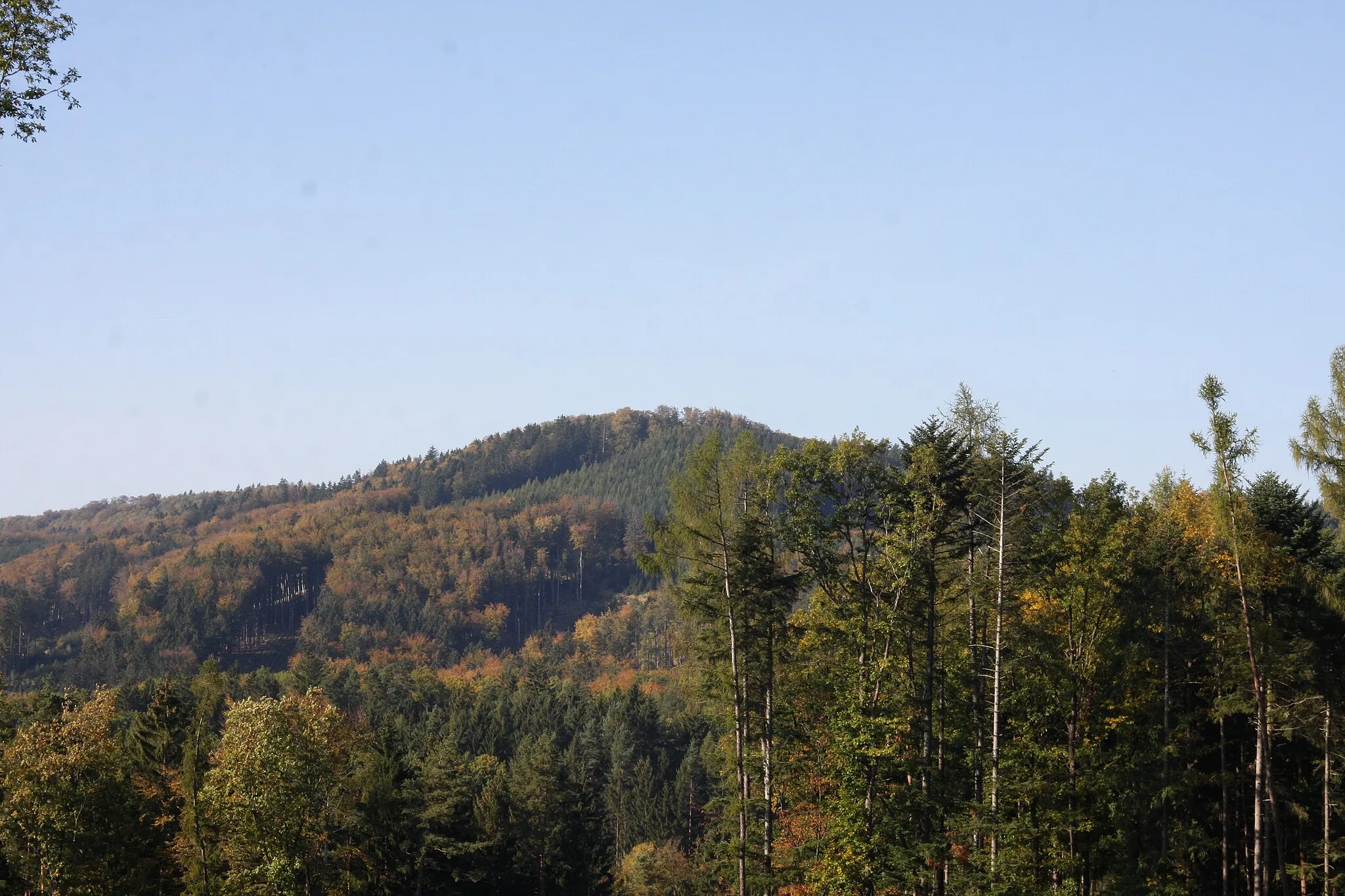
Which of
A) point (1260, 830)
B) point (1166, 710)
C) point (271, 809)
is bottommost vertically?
point (271, 809)

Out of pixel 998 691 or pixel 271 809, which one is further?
pixel 271 809

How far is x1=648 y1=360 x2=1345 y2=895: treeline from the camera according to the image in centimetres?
3209

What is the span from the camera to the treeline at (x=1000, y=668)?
105 feet

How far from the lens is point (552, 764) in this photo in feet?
223

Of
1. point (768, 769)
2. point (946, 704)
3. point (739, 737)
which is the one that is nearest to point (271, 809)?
point (739, 737)

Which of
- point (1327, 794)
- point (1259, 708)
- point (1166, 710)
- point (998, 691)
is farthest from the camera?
point (1166, 710)

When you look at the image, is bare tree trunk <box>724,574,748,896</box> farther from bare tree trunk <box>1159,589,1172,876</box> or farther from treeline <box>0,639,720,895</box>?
bare tree trunk <box>1159,589,1172,876</box>

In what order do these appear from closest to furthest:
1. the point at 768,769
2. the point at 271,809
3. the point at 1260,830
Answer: the point at 1260,830
the point at 768,769
the point at 271,809

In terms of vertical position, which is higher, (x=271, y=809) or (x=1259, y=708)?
(x=1259, y=708)

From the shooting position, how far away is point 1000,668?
106 feet

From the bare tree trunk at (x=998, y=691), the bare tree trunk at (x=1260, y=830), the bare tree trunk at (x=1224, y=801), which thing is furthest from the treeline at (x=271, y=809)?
the bare tree trunk at (x=1260, y=830)

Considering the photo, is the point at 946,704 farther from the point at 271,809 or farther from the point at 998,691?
the point at 271,809

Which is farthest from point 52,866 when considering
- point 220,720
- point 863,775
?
point 220,720

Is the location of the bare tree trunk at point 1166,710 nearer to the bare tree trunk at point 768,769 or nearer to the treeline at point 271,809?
the bare tree trunk at point 768,769
